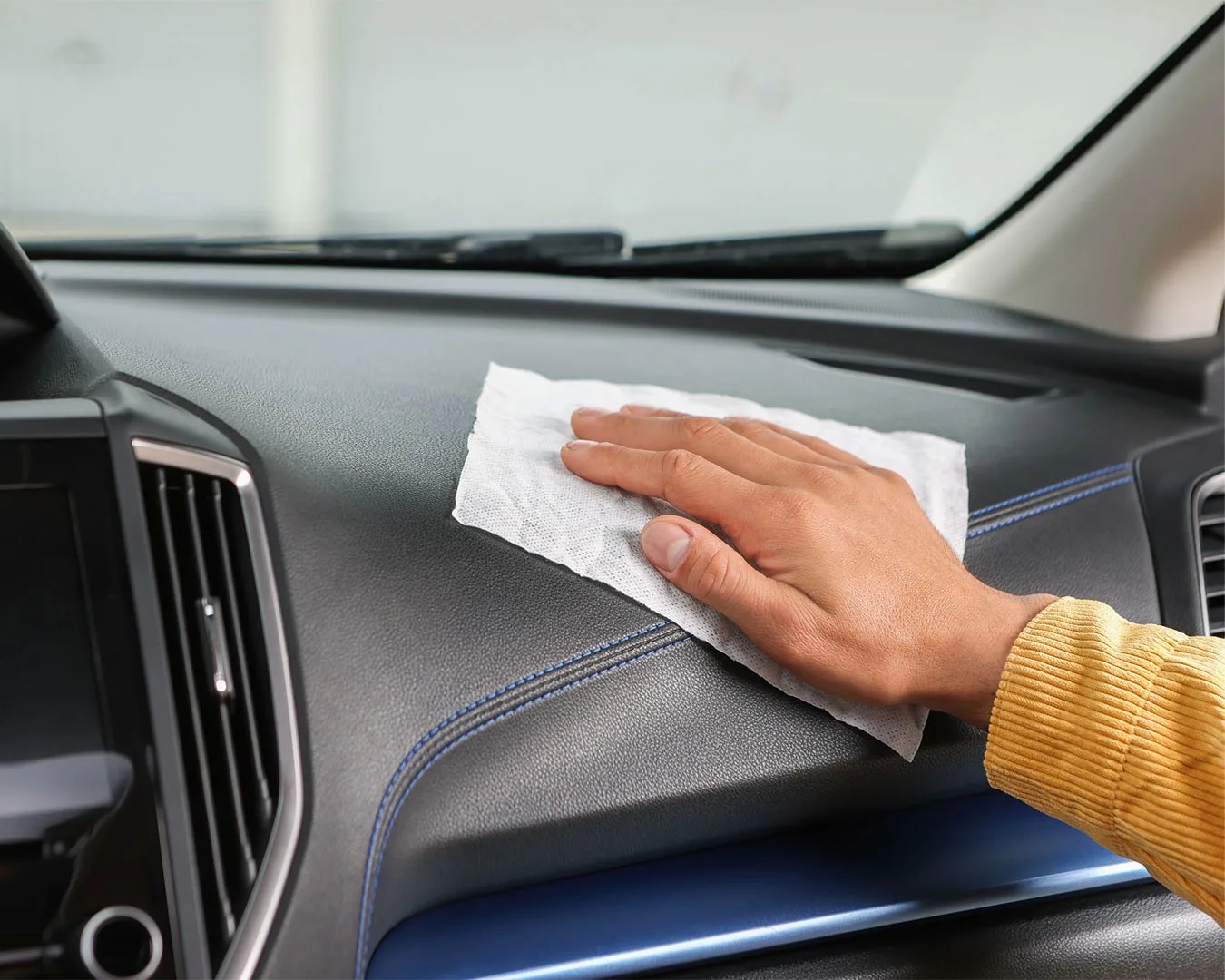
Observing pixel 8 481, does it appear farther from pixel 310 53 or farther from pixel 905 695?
pixel 310 53

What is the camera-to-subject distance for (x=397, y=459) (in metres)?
0.82

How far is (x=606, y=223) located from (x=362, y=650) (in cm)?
86

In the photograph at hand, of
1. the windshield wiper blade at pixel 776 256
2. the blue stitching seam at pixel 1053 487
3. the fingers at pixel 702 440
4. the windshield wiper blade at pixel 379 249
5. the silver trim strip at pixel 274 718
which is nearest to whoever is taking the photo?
the silver trim strip at pixel 274 718

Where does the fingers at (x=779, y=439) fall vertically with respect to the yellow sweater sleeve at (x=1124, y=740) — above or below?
above

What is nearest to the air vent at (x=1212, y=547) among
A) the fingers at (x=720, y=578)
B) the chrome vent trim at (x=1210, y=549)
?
the chrome vent trim at (x=1210, y=549)

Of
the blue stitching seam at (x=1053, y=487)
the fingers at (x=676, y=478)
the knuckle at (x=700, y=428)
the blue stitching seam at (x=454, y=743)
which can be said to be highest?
the knuckle at (x=700, y=428)

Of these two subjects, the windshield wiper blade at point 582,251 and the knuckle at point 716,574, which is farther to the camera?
the windshield wiper blade at point 582,251

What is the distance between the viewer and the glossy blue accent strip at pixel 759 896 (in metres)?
0.71

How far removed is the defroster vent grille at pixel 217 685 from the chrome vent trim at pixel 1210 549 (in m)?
0.79

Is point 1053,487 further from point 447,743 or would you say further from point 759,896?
point 447,743

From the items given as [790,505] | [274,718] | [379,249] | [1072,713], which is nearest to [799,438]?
[790,505]

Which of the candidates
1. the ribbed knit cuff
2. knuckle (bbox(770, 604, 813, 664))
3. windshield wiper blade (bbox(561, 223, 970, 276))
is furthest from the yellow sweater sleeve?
windshield wiper blade (bbox(561, 223, 970, 276))

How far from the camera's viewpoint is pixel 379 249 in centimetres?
129

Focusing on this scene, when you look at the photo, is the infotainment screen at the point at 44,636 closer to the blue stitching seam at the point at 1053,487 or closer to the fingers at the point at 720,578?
the fingers at the point at 720,578
